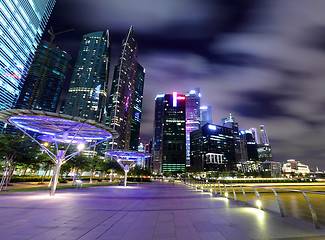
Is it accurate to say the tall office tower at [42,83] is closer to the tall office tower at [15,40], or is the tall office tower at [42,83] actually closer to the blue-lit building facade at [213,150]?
the tall office tower at [15,40]

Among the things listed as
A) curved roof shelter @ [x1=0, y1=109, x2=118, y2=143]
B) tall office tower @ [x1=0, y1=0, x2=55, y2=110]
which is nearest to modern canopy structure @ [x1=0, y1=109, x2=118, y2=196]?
curved roof shelter @ [x1=0, y1=109, x2=118, y2=143]

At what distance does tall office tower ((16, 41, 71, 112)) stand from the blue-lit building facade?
172 meters

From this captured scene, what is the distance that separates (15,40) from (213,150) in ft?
606

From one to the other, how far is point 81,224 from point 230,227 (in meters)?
5.53

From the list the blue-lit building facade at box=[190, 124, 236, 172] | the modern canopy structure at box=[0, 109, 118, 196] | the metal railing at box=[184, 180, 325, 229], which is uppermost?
the blue-lit building facade at box=[190, 124, 236, 172]

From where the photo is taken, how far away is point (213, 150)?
575 feet

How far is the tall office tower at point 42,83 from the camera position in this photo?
568ft

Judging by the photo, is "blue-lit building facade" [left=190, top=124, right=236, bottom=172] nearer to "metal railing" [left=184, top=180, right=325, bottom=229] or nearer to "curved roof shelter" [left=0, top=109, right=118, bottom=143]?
"metal railing" [left=184, top=180, right=325, bottom=229]

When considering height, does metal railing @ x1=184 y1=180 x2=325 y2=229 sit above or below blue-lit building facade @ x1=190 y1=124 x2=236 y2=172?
below

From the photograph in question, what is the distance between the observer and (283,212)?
694 cm

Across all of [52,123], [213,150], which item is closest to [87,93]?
[213,150]

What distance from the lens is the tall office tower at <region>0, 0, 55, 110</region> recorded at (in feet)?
300

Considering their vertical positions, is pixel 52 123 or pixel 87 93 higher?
pixel 87 93

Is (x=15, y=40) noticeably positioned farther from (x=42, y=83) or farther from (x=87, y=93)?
(x=42, y=83)
